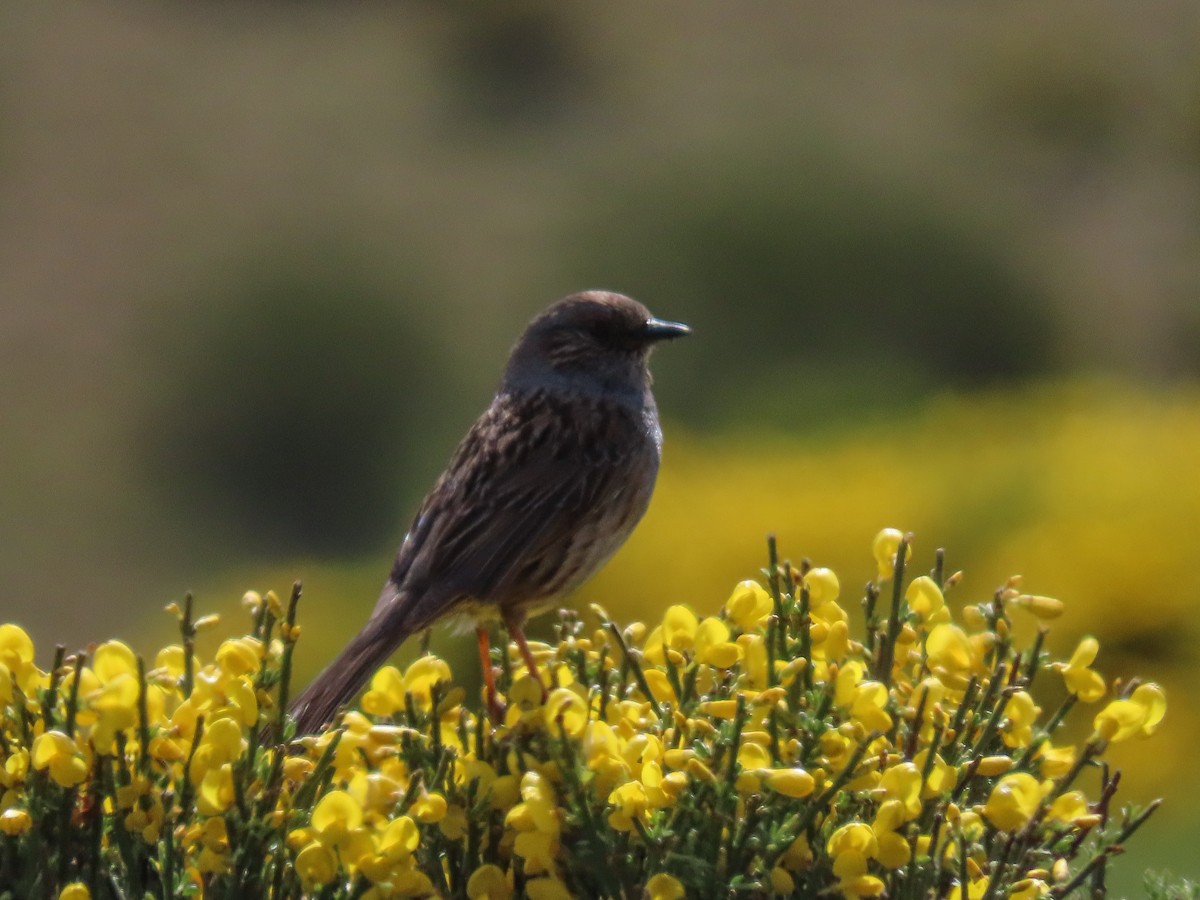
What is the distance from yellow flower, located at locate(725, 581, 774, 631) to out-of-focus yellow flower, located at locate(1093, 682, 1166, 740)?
539 millimetres

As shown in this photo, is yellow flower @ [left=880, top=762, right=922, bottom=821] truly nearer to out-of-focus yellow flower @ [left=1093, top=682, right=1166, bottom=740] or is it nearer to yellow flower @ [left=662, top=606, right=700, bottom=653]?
out-of-focus yellow flower @ [left=1093, top=682, right=1166, bottom=740]

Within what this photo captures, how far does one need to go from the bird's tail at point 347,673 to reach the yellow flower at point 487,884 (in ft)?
2.89

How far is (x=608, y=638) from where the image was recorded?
3.07 meters

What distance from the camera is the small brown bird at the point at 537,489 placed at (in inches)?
159

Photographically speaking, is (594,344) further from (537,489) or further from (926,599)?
(926,599)

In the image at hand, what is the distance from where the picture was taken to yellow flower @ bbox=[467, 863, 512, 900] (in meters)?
2.55

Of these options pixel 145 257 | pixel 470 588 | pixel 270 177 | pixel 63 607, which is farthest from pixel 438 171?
pixel 470 588

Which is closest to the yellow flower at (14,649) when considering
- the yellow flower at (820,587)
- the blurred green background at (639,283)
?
the yellow flower at (820,587)

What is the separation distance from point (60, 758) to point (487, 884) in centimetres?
63

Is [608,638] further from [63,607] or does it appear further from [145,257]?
[145,257]

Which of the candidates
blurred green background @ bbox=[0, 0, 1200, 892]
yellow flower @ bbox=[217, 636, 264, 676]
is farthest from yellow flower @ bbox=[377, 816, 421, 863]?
blurred green background @ bbox=[0, 0, 1200, 892]

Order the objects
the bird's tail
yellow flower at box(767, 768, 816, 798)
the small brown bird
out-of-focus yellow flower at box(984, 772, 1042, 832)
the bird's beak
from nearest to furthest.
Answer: yellow flower at box(767, 768, 816, 798), out-of-focus yellow flower at box(984, 772, 1042, 832), the bird's tail, the small brown bird, the bird's beak

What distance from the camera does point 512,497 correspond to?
4332 mm

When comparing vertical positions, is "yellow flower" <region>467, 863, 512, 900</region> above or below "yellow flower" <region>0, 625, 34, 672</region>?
below
